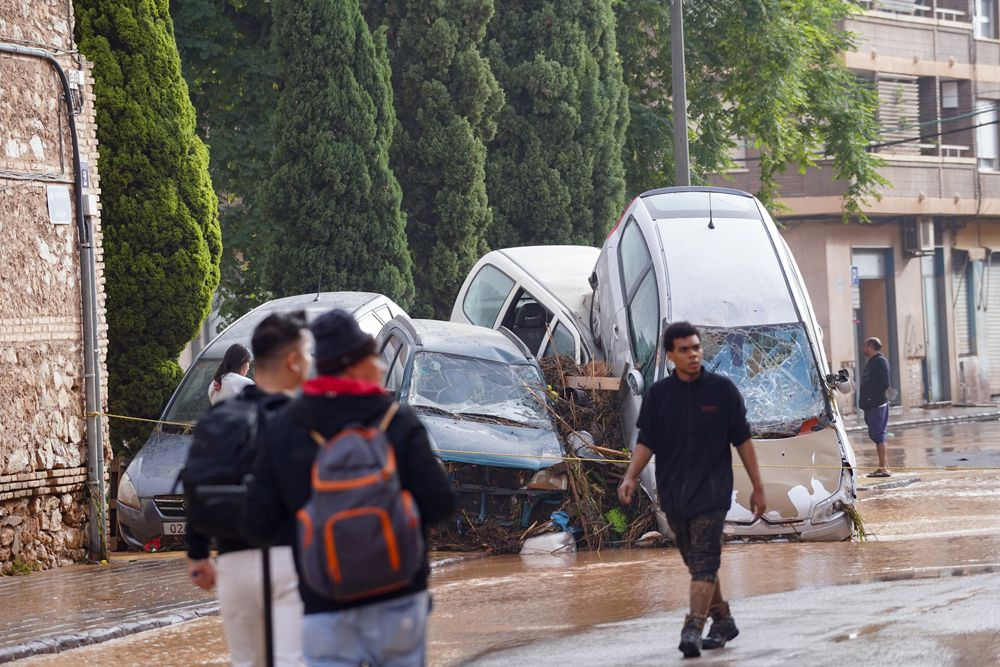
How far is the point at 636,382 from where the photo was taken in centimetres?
1441

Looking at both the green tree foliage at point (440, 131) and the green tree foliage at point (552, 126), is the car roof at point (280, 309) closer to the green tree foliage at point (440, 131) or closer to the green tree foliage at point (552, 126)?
the green tree foliage at point (440, 131)

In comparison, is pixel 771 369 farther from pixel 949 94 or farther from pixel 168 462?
pixel 949 94

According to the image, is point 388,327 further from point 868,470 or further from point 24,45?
point 868,470

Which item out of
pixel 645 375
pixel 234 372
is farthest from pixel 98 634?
pixel 645 375

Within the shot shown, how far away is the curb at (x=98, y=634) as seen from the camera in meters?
9.22

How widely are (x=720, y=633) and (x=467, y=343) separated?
730 centimetres

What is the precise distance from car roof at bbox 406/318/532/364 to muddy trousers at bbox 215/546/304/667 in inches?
366

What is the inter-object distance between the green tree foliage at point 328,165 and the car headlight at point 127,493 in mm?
8420

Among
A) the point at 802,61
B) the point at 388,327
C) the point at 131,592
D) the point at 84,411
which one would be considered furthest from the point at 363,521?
the point at 802,61

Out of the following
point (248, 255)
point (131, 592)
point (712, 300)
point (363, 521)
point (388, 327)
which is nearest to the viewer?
point (363, 521)

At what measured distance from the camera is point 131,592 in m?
11.6

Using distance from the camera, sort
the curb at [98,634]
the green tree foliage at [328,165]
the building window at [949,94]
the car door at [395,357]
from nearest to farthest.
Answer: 1. the curb at [98,634]
2. the car door at [395,357]
3. the green tree foliage at [328,165]
4. the building window at [949,94]

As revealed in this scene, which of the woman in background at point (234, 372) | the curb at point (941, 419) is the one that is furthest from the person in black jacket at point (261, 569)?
the curb at point (941, 419)

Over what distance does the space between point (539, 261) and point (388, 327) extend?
4015 millimetres
